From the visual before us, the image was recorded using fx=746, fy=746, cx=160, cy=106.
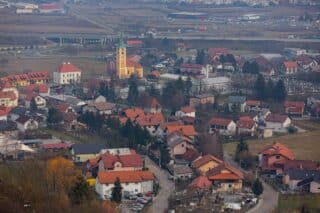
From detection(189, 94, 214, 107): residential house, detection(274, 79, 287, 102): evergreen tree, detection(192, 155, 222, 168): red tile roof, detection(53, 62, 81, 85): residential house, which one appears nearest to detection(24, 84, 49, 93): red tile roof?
detection(53, 62, 81, 85): residential house

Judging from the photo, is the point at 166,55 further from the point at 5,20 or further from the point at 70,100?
the point at 5,20

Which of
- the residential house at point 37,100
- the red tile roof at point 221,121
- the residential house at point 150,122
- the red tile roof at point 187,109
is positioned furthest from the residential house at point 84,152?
the residential house at point 37,100

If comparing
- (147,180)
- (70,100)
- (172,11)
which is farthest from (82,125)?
(172,11)

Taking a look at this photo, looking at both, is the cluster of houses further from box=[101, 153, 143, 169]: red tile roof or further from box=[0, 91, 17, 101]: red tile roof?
box=[0, 91, 17, 101]: red tile roof

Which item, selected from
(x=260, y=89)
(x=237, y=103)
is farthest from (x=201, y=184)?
(x=260, y=89)

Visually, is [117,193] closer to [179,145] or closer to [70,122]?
[179,145]

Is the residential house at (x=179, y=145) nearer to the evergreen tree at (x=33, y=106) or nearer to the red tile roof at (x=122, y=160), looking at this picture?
the red tile roof at (x=122, y=160)
